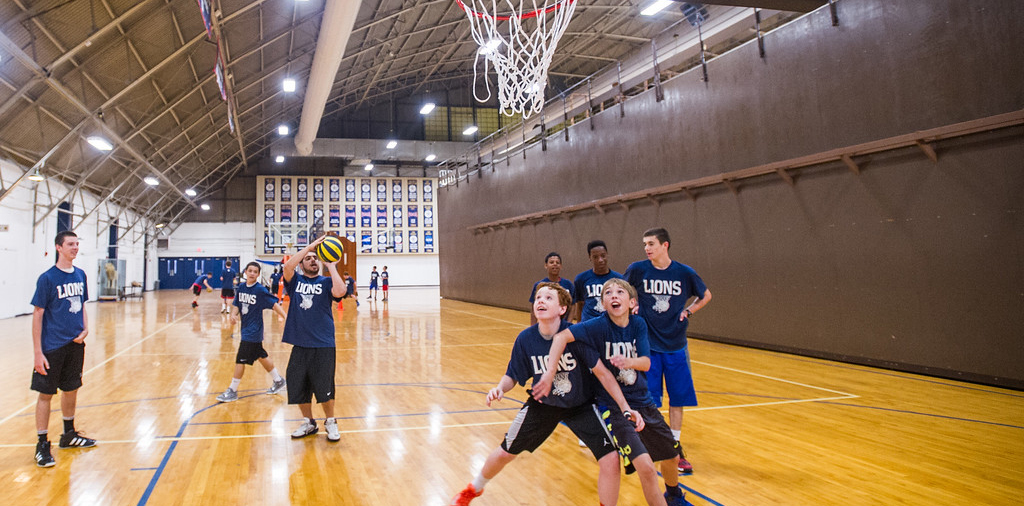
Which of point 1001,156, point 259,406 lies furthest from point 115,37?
point 1001,156

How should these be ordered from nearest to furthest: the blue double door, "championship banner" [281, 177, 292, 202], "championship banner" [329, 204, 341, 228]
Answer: the blue double door → "championship banner" [281, 177, 292, 202] → "championship banner" [329, 204, 341, 228]

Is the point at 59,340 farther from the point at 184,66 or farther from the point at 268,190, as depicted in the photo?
the point at 268,190

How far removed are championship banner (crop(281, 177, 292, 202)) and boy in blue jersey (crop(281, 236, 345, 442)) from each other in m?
33.3

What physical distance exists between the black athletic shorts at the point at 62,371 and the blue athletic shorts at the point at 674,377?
14.3 ft

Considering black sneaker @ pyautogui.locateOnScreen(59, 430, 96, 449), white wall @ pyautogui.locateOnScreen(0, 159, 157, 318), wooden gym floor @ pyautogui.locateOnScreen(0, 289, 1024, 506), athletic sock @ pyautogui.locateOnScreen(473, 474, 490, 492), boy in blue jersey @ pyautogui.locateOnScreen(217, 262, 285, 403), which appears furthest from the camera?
white wall @ pyautogui.locateOnScreen(0, 159, 157, 318)

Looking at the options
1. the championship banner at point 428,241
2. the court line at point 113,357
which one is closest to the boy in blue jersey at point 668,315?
the court line at point 113,357

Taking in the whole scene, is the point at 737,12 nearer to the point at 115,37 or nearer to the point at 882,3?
the point at 882,3

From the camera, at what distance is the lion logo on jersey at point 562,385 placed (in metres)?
2.95

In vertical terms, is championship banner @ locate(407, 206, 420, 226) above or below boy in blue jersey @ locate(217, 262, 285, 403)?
above

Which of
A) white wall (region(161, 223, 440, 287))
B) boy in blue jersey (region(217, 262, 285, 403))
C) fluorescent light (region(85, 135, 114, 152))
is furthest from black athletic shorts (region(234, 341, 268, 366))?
white wall (region(161, 223, 440, 287))

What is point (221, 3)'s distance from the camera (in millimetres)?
13984

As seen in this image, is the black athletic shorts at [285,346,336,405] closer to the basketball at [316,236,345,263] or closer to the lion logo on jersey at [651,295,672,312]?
the basketball at [316,236,345,263]

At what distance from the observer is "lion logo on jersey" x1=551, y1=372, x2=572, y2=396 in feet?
9.69

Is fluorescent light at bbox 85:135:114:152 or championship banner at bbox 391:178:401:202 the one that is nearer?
fluorescent light at bbox 85:135:114:152
